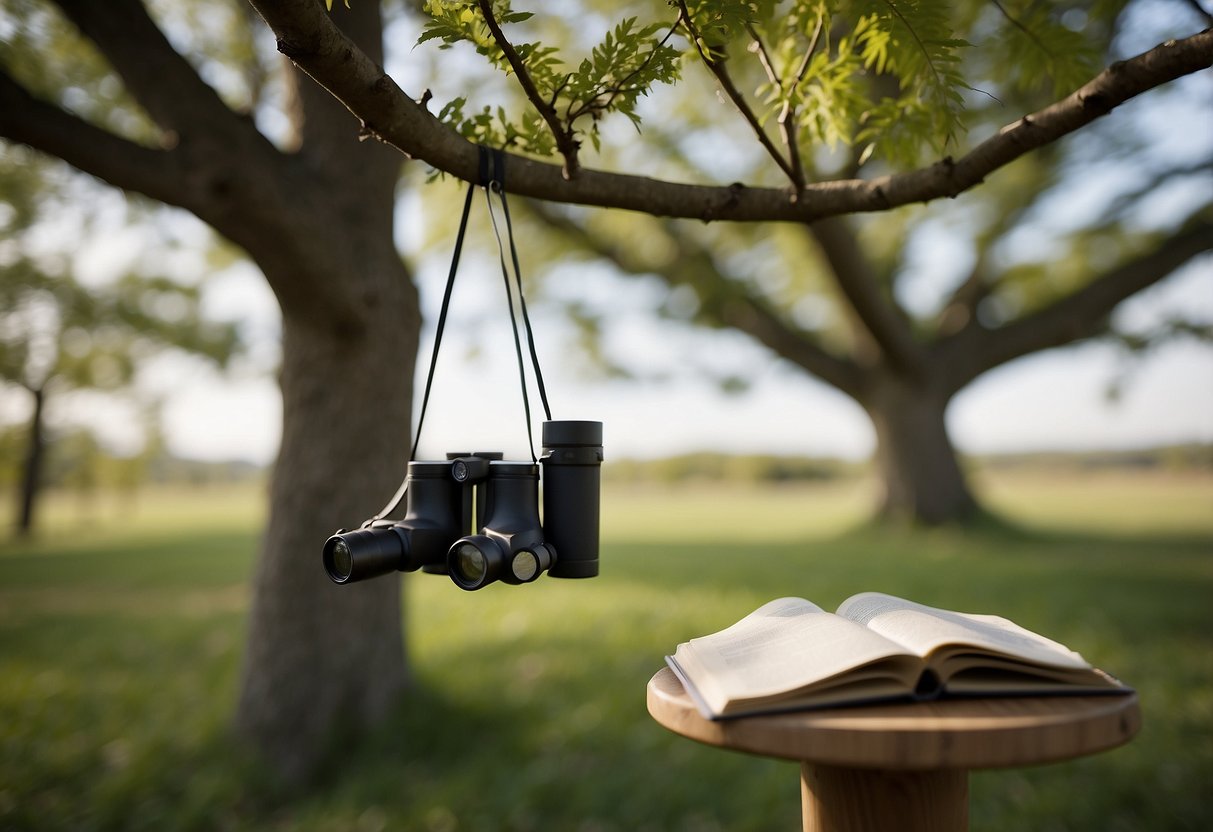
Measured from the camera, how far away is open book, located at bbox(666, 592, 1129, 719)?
107 centimetres

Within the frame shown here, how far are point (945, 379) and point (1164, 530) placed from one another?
16.1 ft

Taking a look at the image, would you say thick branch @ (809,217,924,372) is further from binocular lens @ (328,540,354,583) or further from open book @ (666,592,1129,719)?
binocular lens @ (328,540,354,583)

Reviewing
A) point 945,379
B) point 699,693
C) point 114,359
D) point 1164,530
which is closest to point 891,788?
point 699,693

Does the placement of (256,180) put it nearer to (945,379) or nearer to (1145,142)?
(1145,142)

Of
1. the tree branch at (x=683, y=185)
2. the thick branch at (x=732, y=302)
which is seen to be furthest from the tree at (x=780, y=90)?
the thick branch at (x=732, y=302)

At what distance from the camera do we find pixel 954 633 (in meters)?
1.13

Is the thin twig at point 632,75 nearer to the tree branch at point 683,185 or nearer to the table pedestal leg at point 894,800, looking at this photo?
the tree branch at point 683,185

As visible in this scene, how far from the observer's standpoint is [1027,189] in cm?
904

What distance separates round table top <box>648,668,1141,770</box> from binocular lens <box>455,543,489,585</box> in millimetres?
429

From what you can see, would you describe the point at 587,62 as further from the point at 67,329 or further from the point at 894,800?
the point at 67,329

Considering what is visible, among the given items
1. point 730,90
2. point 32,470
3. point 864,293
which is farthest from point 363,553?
point 32,470

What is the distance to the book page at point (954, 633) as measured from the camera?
110 centimetres

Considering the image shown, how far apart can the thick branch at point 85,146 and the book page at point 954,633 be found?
105 inches

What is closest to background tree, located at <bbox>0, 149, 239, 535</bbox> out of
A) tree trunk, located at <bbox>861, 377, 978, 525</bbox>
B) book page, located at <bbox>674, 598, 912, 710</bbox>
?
book page, located at <bbox>674, 598, 912, 710</bbox>
